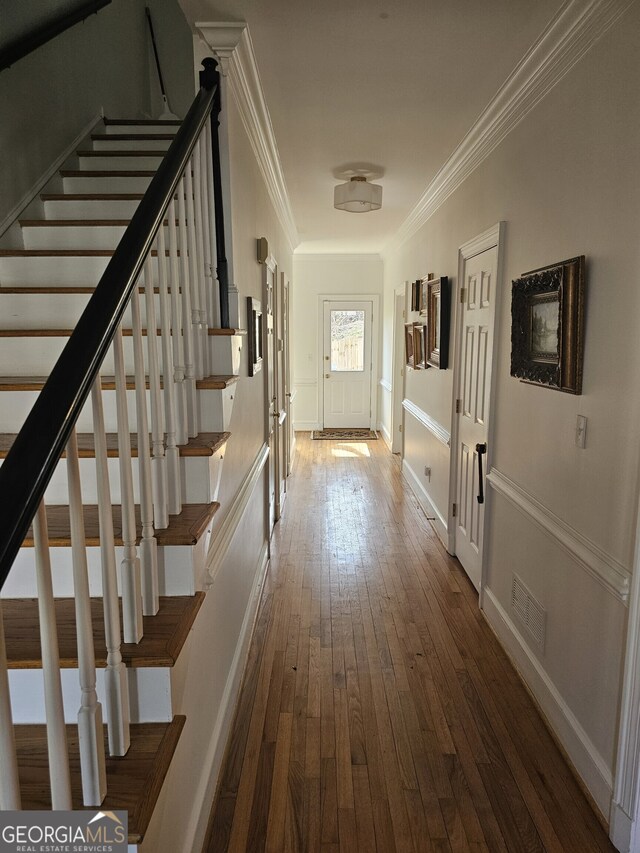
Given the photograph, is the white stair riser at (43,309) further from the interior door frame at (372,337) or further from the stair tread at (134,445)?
the interior door frame at (372,337)

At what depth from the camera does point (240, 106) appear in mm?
2609

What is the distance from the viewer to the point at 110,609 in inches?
43.8

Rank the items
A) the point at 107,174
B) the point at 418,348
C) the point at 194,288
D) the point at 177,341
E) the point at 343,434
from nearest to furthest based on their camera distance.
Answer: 1. the point at 177,341
2. the point at 194,288
3. the point at 107,174
4. the point at 418,348
5. the point at 343,434

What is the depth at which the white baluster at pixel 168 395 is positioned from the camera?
1.49 metres

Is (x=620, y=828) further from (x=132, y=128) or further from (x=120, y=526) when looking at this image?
(x=132, y=128)

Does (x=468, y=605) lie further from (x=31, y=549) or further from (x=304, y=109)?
(x=304, y=109)

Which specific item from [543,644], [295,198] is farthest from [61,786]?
[295,198]

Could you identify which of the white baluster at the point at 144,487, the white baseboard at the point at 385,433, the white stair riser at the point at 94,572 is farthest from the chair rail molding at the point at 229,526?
the white baseboard at the point at 385,433

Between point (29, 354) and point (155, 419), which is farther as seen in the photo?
point (29, 354)

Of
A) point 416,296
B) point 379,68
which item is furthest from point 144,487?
point 416,296

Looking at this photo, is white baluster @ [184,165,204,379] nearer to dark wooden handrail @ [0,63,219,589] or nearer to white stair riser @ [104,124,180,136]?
dark wooden handrail @ [0,63,219,589]

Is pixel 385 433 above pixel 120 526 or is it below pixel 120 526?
below

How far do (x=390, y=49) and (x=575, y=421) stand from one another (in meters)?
1.65

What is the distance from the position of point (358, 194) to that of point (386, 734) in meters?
3.40
